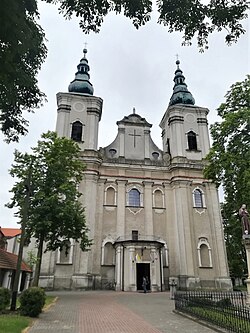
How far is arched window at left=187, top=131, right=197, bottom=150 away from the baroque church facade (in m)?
0.06

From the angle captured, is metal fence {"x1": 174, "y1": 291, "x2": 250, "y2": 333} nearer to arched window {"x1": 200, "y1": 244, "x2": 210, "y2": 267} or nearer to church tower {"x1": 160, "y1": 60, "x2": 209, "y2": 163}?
arched window {"x1": 200, "y1": 244, "x2": 210, "y2": 267}

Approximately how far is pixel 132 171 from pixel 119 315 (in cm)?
2049

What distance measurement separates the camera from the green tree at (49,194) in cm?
1784

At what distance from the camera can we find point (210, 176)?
1898cm

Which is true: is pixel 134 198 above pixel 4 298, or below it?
above

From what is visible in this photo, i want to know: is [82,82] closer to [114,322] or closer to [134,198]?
[134,198]

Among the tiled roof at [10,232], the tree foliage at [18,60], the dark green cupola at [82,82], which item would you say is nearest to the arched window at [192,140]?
the dark green cupola at [82,82]

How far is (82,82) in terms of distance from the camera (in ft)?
117

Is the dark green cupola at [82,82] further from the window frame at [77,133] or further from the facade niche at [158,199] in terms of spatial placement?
the facade niche at [158,199]

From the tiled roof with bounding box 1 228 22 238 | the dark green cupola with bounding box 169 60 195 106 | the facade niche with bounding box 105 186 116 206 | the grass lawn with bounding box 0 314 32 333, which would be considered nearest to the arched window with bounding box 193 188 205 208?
the facade niche with bounding box 105 186 116 206

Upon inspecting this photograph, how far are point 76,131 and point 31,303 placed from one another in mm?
23650

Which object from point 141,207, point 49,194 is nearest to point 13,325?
point 49,194

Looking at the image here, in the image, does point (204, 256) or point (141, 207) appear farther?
point (141, 207)

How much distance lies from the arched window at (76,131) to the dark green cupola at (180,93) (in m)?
12.8
